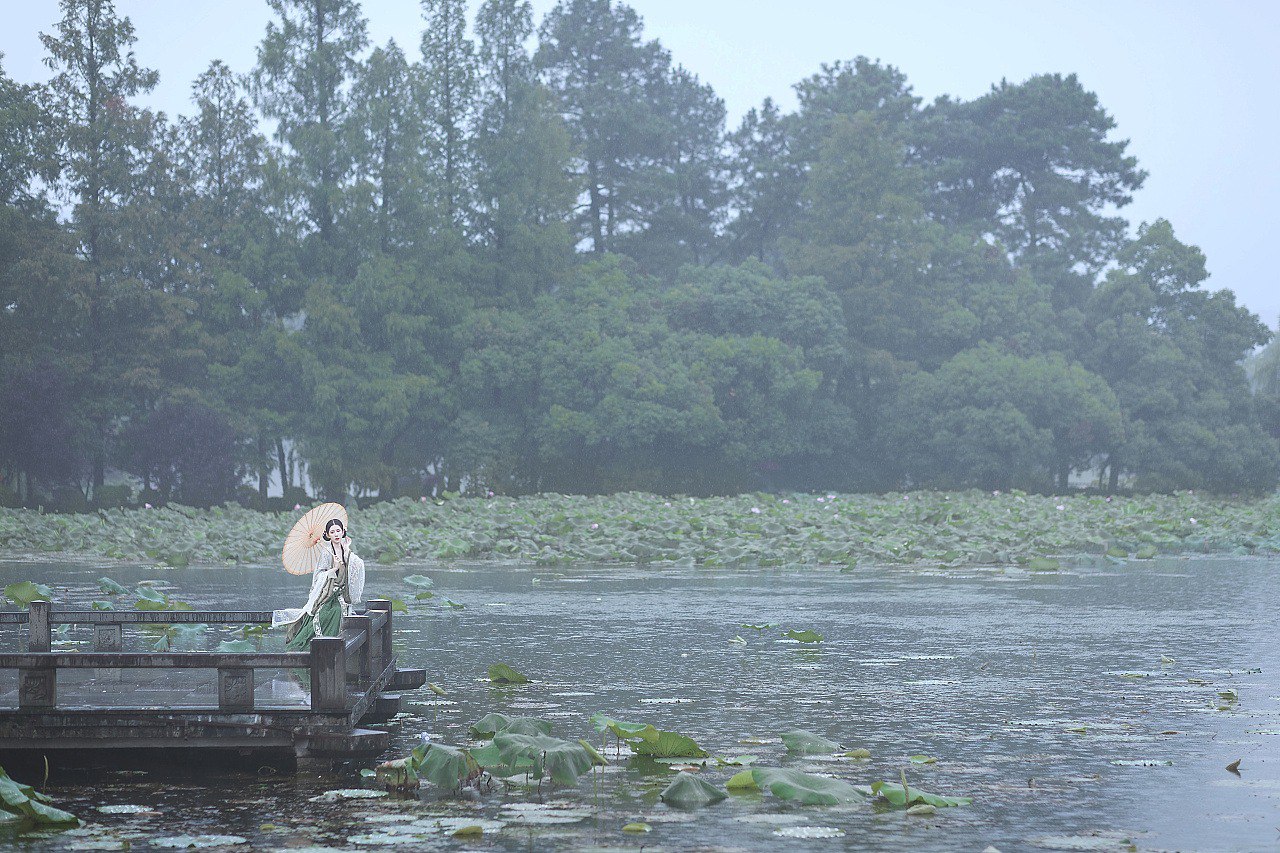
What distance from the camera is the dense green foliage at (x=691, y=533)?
18.9m

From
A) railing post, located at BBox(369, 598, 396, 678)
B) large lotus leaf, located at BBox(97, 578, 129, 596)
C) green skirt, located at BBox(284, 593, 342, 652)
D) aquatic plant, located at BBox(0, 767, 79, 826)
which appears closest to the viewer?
aquatic plant, located at BBox(0, 767, 79, 826)

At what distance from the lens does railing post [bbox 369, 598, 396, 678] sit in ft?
24.2

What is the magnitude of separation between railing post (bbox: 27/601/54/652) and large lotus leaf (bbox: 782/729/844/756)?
3.79 m

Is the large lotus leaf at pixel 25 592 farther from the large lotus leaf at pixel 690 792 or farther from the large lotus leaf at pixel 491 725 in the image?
the large lotus leaf at pixel 690 792

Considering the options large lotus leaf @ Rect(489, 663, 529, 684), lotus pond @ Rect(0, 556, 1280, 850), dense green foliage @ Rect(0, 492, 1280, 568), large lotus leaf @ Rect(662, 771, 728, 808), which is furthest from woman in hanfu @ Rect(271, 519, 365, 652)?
dense green foliage @ Rect(0, 492, 1280, 568)

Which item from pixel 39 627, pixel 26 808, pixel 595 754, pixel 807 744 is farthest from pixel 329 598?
pixel 807 744

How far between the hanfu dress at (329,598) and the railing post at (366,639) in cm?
29

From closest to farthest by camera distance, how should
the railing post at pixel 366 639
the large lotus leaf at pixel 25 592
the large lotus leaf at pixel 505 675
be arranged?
the railing post at pixel 366 639, the large lotus leaf at pixel 505 675, the large lotus leaf at pixel 25 592

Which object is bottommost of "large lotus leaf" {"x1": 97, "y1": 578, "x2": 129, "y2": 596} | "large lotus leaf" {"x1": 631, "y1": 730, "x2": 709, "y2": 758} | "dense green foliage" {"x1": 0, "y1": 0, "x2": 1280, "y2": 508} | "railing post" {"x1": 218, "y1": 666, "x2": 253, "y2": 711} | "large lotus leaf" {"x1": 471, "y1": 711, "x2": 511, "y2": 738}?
"large lotus leaf" {"x1": 631, "y1": 730, "x2": 709, "y2": 758}

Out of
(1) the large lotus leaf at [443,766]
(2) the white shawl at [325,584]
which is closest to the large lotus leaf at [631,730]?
(1) the large lotus leaf at [443,766]

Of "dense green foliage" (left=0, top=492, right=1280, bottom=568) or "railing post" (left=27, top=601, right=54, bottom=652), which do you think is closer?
"railing post" (left=27, top=601, right=54, bottom=652)

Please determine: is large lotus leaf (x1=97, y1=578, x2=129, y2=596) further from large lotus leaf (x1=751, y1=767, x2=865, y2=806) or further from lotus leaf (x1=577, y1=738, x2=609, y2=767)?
large lotus leaf (x1=751, y1=767, x2=865, y2=806)

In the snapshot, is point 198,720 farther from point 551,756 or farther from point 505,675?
point 505,675

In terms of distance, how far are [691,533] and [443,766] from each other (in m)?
15.4
